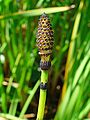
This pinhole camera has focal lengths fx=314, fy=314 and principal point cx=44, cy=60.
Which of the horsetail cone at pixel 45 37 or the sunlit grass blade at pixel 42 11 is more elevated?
the sunlit grass blade at pixel 42 11

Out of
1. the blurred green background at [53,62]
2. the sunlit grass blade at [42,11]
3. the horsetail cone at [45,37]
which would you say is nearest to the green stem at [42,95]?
the horsetail cone at [45,37]

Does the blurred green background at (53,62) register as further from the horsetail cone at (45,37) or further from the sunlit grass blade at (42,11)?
the horsetail cone at (45,37)

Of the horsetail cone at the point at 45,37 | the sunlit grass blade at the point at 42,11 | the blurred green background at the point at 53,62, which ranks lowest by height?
the blurred green background at the point at 53,62

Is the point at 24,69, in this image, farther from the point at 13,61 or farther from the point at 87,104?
the point at 87,104

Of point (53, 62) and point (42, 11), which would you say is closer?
point (42, 11)

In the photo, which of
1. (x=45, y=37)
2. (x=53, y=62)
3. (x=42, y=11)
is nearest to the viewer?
(x=45, y=37)

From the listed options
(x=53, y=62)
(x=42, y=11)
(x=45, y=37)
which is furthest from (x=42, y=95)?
(x=53, y=62)

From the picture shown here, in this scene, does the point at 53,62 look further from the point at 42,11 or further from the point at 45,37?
the point at 45,37

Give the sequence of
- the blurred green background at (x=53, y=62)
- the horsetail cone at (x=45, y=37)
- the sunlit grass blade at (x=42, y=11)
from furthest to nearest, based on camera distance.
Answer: the blurred green background at (x=53, y=62), the sunlit grass blade at (x=42, y=11), the horsetail cone at (x=45, y=37)
